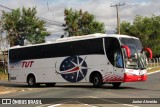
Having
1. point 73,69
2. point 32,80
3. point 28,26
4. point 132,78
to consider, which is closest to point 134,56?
point 132,78

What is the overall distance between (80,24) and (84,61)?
47.7m

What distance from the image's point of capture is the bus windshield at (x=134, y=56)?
976 inches

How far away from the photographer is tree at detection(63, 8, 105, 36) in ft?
235

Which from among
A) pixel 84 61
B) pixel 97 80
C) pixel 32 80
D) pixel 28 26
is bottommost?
pixel 97 80

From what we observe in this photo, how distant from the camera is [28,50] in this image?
1219 inches

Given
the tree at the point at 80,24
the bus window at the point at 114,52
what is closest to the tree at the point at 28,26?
the tree at the point at 80,24

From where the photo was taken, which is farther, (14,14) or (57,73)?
(14,14)

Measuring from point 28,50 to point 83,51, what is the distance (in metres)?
5.67

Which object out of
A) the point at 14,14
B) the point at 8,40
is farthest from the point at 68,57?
the point at 14,14

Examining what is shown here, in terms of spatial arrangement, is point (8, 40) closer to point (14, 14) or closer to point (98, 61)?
point (14, 14)

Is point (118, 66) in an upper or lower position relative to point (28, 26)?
lower

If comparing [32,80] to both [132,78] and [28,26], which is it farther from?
[28,26]

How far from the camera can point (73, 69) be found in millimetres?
27469

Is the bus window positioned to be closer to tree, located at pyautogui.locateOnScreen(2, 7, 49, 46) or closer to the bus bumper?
the bus bumper
